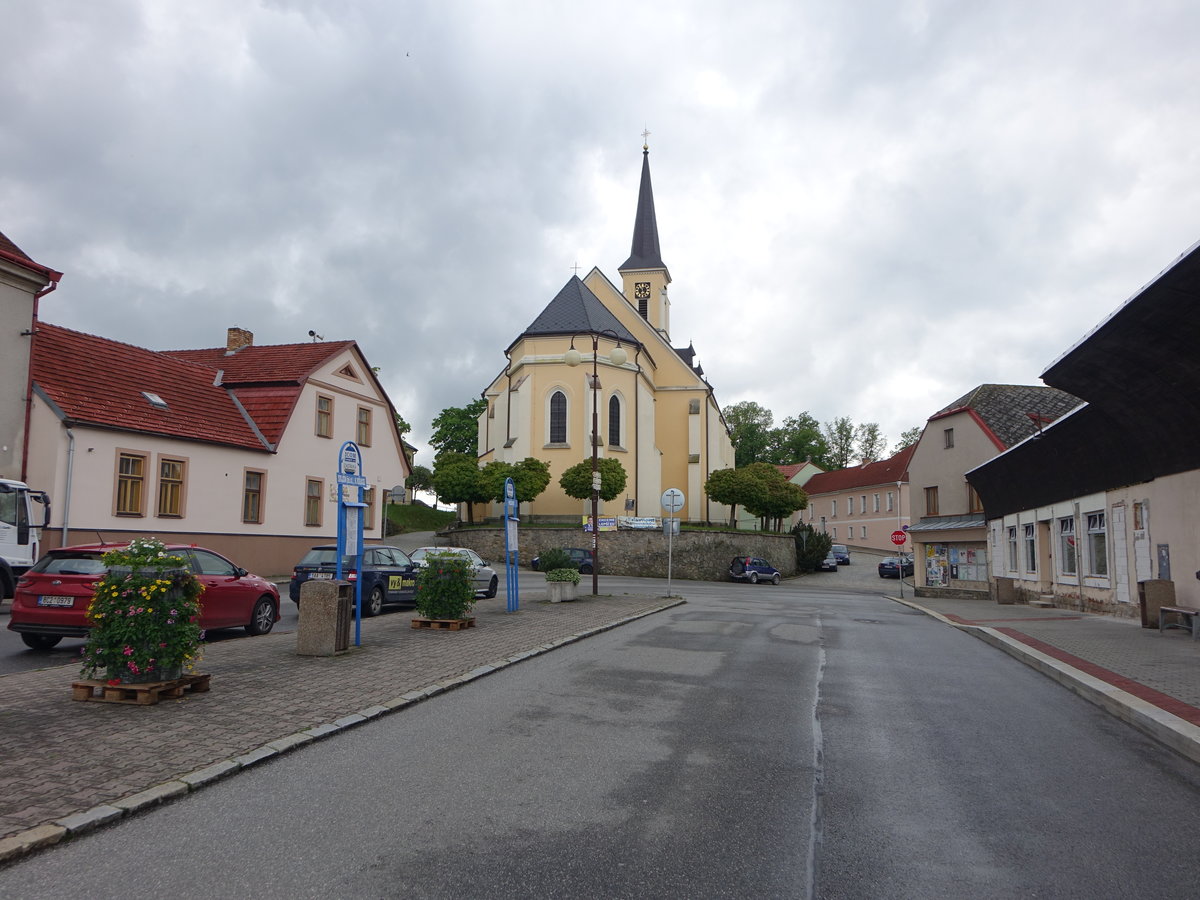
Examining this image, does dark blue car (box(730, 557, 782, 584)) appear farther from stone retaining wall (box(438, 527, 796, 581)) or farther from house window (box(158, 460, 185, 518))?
house window (box(158, 460, 185, 518))

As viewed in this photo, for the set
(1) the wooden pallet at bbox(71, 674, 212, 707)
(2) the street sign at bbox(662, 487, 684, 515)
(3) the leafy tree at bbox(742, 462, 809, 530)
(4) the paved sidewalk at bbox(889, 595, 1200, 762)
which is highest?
(3) the leafy tree at bbox(742, 462, 809, 530)

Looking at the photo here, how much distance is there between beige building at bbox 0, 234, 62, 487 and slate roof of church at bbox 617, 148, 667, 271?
49.9 metres

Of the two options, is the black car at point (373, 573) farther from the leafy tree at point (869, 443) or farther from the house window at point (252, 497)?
the leafy tree at point (869, 443)

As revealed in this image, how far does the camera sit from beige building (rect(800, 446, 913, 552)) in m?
71.8

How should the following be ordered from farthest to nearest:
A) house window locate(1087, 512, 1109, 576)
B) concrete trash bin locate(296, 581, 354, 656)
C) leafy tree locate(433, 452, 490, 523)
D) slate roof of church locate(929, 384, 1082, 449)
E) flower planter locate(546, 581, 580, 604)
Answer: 1. leafy tree locate(433, 452, 490, 523)
2. slate roof of church locate(929, 384, 1082, 449)
3. house window locate(1087, 512, 1109, 576)
4. flower planter locate(546, 581, 580, 604)
5. concrete trash bin locate(296, 581, 354, 656)

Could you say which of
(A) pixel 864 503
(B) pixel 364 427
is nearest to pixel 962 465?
(B) pixel 364 427

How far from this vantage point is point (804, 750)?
6.61 m

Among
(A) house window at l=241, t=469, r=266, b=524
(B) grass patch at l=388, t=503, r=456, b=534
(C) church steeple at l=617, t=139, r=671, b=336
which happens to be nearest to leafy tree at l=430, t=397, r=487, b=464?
(B) grass patch at l=388, t=503, r=456, b=534

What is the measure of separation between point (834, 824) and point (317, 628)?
299 inches

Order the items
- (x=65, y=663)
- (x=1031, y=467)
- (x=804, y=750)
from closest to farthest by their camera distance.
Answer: (x=804, y=750) < (x=65, y=663) < (x=1031, y=467)

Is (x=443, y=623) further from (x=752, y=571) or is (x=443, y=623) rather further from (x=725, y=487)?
(x=725, y=487)

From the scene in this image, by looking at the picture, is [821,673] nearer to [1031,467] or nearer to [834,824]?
[834,824]

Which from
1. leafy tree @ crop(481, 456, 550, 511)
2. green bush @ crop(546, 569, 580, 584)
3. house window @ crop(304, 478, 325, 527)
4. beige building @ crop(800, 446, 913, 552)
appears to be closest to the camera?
green bush @ crop(546, 569, 580, 584)

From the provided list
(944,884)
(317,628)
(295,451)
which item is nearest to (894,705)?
(944,884)
